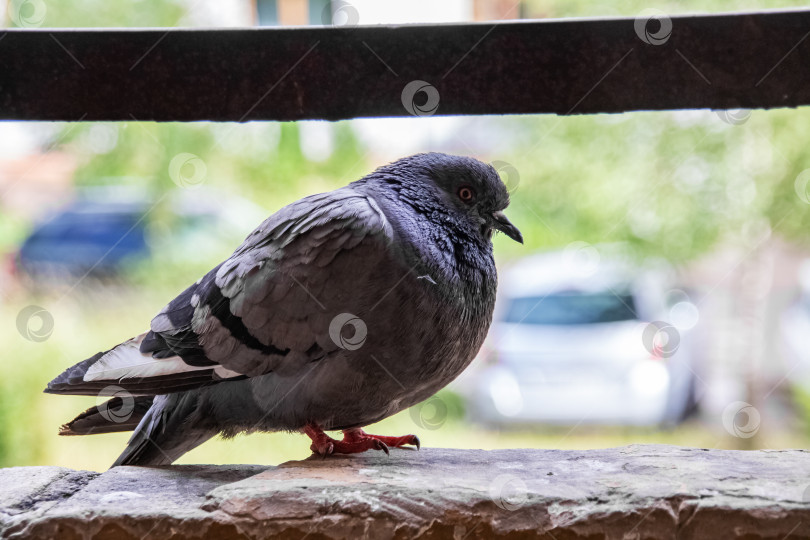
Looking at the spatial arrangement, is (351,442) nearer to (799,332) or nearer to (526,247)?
(526,247)

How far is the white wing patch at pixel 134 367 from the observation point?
2201mm

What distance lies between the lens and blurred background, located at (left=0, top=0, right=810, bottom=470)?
14.4ft

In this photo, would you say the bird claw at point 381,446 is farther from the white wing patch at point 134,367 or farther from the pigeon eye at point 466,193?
the pigeon eye at point 466,193

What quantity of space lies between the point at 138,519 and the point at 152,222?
3222 millimetres

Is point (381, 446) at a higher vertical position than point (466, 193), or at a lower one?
lower

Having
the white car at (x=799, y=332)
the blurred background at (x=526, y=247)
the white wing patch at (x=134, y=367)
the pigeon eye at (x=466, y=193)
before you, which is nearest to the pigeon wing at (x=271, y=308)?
the white wing patch at (x=134, y=367)

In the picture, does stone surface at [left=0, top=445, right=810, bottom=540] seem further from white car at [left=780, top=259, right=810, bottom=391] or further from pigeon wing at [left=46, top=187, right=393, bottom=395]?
white car at [left=780, top=259, right=810, bottom=391]

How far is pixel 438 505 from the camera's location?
191cm

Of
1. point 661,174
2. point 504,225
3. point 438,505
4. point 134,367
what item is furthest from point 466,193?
point 661,174

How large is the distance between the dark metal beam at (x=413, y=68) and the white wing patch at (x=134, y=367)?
70cm

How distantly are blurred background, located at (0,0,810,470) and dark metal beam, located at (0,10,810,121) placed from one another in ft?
5.52

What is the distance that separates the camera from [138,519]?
1.94 m

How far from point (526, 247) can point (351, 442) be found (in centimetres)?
276

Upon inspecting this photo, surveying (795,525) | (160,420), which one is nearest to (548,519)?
(795,525)
